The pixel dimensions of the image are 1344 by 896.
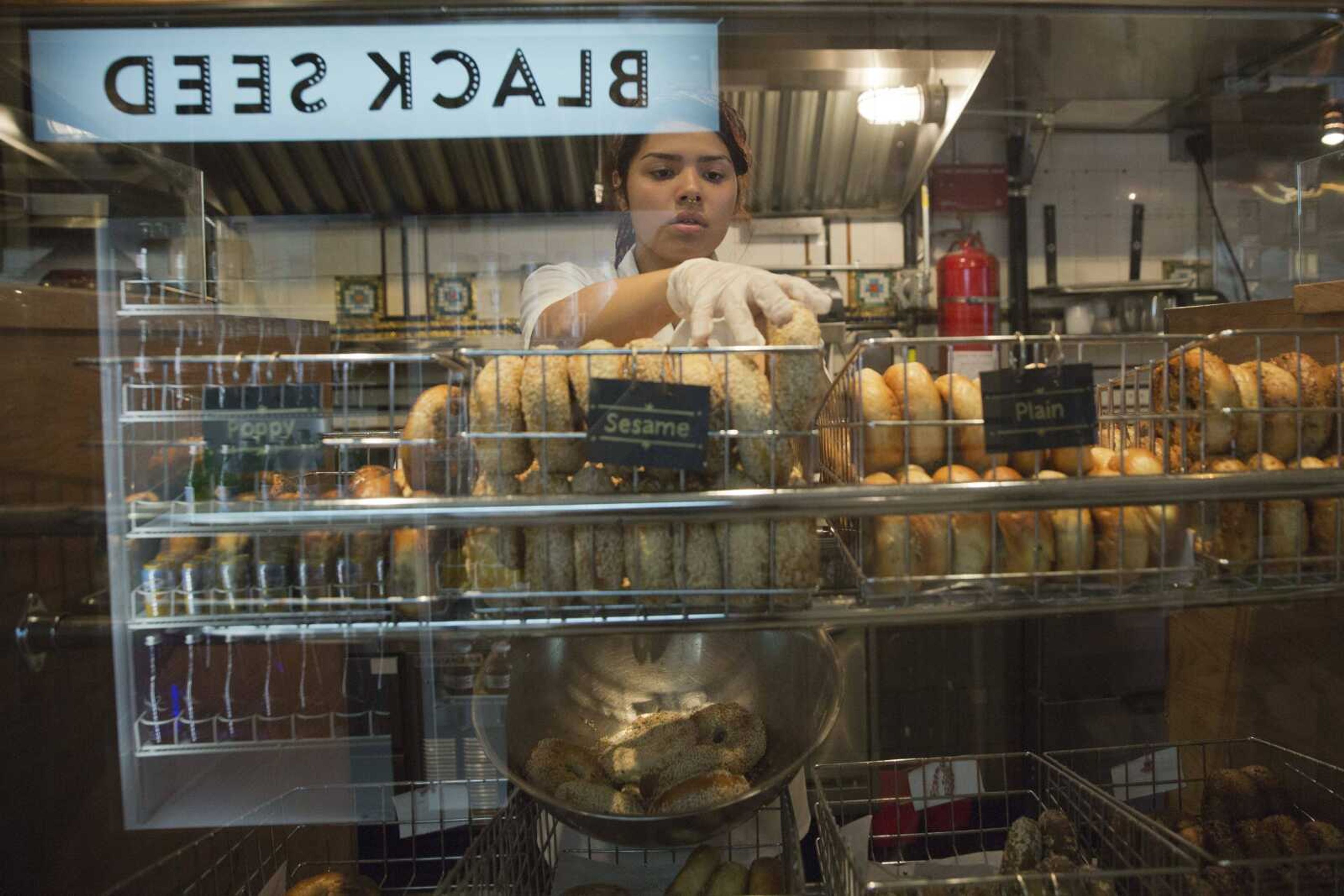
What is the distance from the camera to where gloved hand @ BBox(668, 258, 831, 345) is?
1.10 metres

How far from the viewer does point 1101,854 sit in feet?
4.51

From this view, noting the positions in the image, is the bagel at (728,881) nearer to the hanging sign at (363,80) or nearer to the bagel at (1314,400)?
the bagel at (1314,400)

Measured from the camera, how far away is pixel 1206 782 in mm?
1464

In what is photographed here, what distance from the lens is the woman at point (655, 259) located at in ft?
4.11

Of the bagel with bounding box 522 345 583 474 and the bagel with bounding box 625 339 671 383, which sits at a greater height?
the bagel with bounding box 625 339 671 383

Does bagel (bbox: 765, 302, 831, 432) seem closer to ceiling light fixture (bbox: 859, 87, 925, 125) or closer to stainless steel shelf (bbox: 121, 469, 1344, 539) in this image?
stainless steel shelf (bbox: 121, 469, 1344, 539)

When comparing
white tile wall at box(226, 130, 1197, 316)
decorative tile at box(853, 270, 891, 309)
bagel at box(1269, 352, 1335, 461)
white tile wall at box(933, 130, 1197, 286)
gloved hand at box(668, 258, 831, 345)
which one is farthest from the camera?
decorative tile at box(853, 270, 891, 309)

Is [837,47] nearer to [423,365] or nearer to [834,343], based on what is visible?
[834,343]

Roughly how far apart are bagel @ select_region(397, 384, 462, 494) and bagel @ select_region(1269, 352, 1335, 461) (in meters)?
1.11

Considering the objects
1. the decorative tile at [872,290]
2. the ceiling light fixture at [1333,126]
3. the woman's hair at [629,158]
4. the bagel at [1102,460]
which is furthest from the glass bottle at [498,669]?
the decorative tile at [872,290]

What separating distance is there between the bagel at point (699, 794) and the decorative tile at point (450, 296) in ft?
2.44

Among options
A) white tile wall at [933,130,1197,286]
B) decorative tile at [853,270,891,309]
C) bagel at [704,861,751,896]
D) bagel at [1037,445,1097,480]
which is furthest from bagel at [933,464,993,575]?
decorative tile at [853,270,891,309]

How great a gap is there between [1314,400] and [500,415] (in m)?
1.11

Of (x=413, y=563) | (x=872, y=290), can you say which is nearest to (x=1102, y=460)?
(x=413, y=563)
